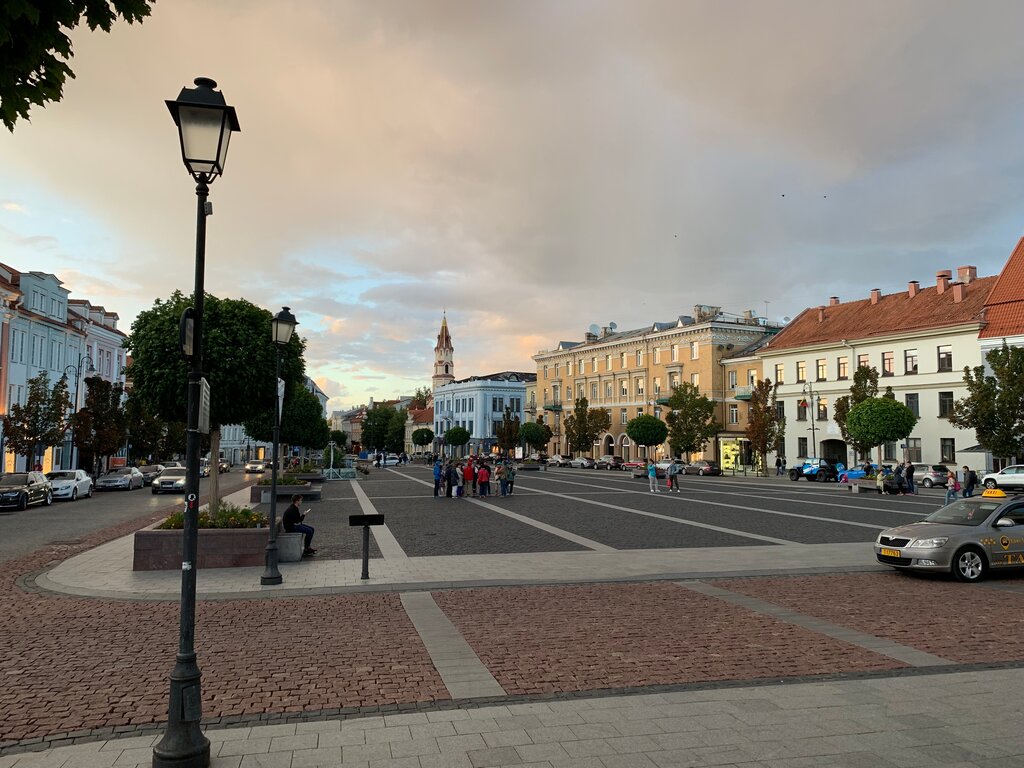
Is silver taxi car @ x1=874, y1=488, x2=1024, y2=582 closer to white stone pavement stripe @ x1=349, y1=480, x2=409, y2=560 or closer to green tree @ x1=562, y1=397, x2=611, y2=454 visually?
white stone pavement stripe @ x1=349, y1=480, x2=409, y2=560

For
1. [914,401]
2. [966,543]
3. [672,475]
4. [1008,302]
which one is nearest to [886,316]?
[914,401]

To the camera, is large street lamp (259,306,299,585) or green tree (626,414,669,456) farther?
green tree (626,414,669,456)

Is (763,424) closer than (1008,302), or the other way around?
(1008,302)

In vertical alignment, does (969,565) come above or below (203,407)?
below

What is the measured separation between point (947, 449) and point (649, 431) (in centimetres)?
2597

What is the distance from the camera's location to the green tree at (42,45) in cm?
428

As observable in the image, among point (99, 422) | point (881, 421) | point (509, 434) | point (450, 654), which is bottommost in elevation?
point (450, 654)

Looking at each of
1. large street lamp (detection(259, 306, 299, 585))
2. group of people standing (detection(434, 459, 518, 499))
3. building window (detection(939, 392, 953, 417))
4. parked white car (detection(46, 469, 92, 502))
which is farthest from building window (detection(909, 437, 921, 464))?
parked white car (detection(46, 469, 92, 502))

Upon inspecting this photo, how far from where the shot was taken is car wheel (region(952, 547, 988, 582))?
12.3 meters

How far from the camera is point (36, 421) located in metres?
39.2

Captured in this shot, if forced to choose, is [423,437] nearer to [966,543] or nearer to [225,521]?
[225,521]

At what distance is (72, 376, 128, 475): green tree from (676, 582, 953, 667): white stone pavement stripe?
43673 mm

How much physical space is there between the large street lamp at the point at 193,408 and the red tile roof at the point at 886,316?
52.5 metres

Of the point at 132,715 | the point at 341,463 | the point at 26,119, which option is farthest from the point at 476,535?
the point at 341,463
